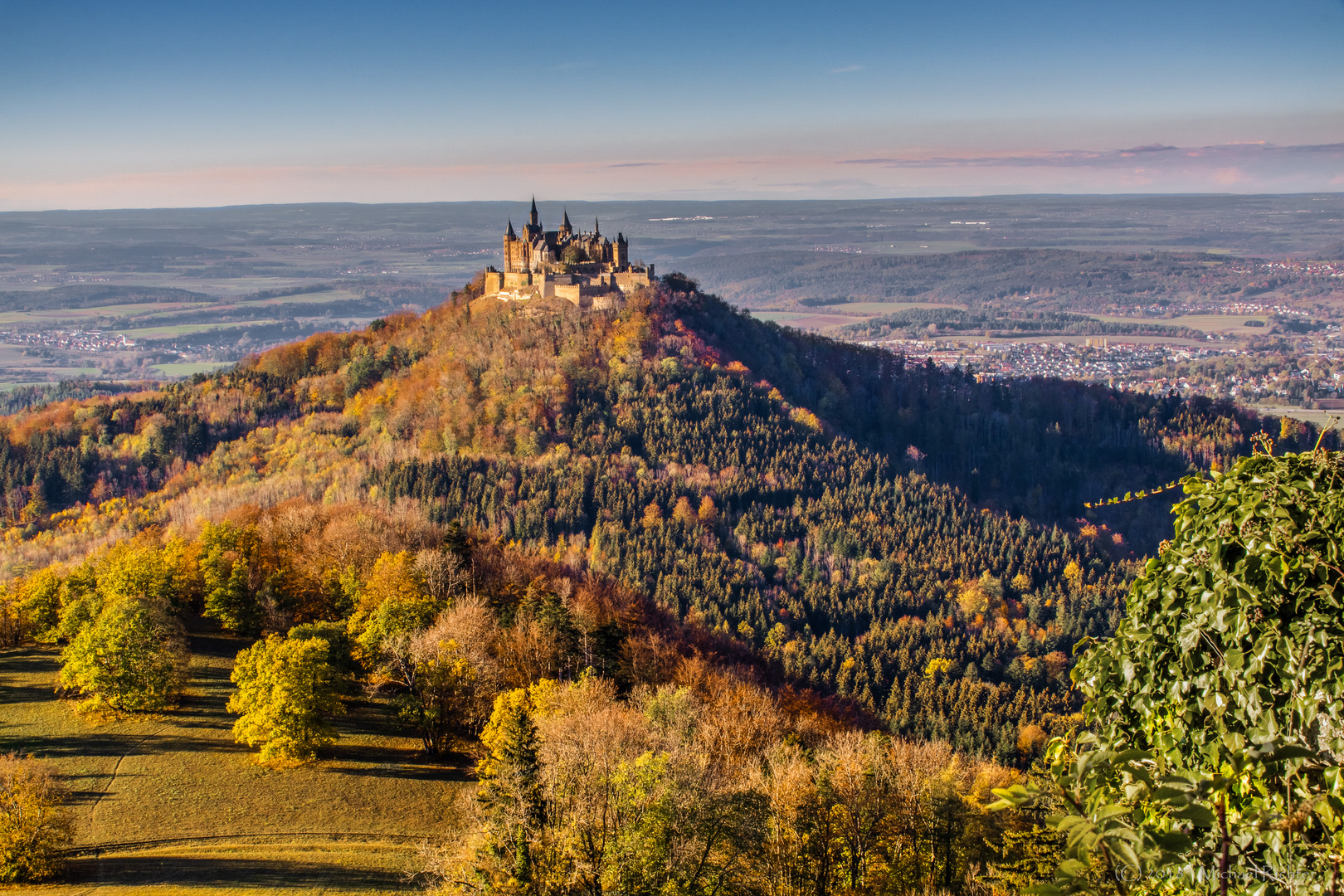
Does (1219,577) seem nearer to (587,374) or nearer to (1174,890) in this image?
(1174,890)

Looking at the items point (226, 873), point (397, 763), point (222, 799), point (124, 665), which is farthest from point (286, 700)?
point (124, 665)

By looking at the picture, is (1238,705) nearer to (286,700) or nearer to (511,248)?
(286,700)

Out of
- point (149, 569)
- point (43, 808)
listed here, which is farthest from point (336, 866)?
point (149, 569)

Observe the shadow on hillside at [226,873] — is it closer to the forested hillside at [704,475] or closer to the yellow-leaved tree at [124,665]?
the yellow-leaved tree at [124,665]

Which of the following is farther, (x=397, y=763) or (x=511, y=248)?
(x=511, y=248)

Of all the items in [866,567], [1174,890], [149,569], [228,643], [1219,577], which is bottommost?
[866,567]

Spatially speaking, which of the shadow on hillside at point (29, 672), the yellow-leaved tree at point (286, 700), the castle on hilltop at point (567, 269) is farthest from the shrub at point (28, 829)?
the castle on hilltop at point (567, 269)

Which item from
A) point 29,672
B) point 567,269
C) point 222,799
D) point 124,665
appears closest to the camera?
point 222,799
